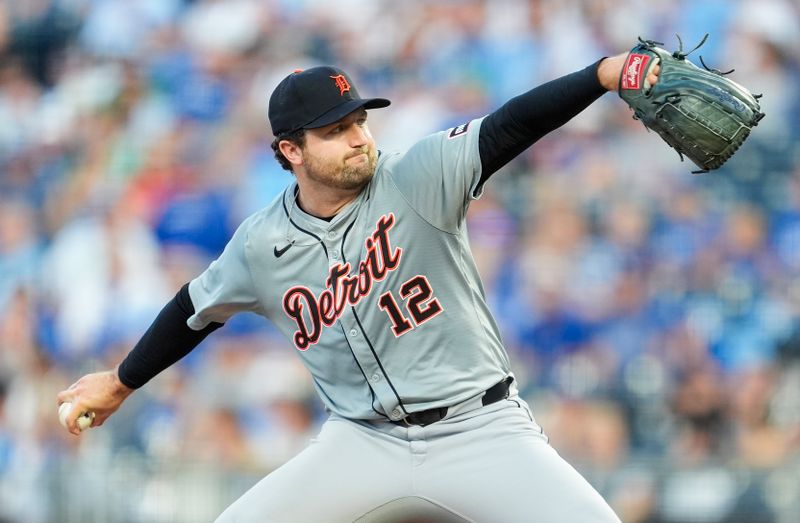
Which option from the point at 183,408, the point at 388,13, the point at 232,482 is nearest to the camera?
the point at 232,482

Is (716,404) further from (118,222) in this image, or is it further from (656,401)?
(118,222)

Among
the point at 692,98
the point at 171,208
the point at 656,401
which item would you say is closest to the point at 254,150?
the point at 171,208

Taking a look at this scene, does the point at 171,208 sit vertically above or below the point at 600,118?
above

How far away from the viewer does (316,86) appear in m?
3.26

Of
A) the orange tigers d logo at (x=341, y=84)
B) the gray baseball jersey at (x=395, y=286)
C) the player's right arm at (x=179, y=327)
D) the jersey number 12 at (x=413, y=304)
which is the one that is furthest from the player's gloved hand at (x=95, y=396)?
the orange tigers d logo at (x=341, y=84)

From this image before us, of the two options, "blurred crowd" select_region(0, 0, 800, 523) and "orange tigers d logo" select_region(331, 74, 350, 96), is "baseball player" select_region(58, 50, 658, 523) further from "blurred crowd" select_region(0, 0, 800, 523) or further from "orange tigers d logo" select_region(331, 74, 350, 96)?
"blurred crowd" select_region(0, 0, 800, 523)

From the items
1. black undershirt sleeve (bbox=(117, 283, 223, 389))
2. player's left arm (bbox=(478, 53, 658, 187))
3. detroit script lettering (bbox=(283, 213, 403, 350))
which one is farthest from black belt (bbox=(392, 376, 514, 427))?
black undershirt sleeve (bbox=(117, 283, 223, 389))

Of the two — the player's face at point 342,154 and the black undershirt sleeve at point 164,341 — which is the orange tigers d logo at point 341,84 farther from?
the black undershirt sleeve at point 164,341

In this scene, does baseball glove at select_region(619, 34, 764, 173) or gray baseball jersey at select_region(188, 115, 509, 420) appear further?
gray baseball jersey at select_region(188, 115, 509, 420)

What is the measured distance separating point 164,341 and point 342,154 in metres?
0.78

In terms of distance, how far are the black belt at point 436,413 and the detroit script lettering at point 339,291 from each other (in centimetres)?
34

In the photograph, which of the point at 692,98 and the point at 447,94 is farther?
the point at 447,94

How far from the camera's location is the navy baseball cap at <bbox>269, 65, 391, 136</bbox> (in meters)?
3.24

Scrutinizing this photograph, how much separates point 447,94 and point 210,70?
60.2 inches
